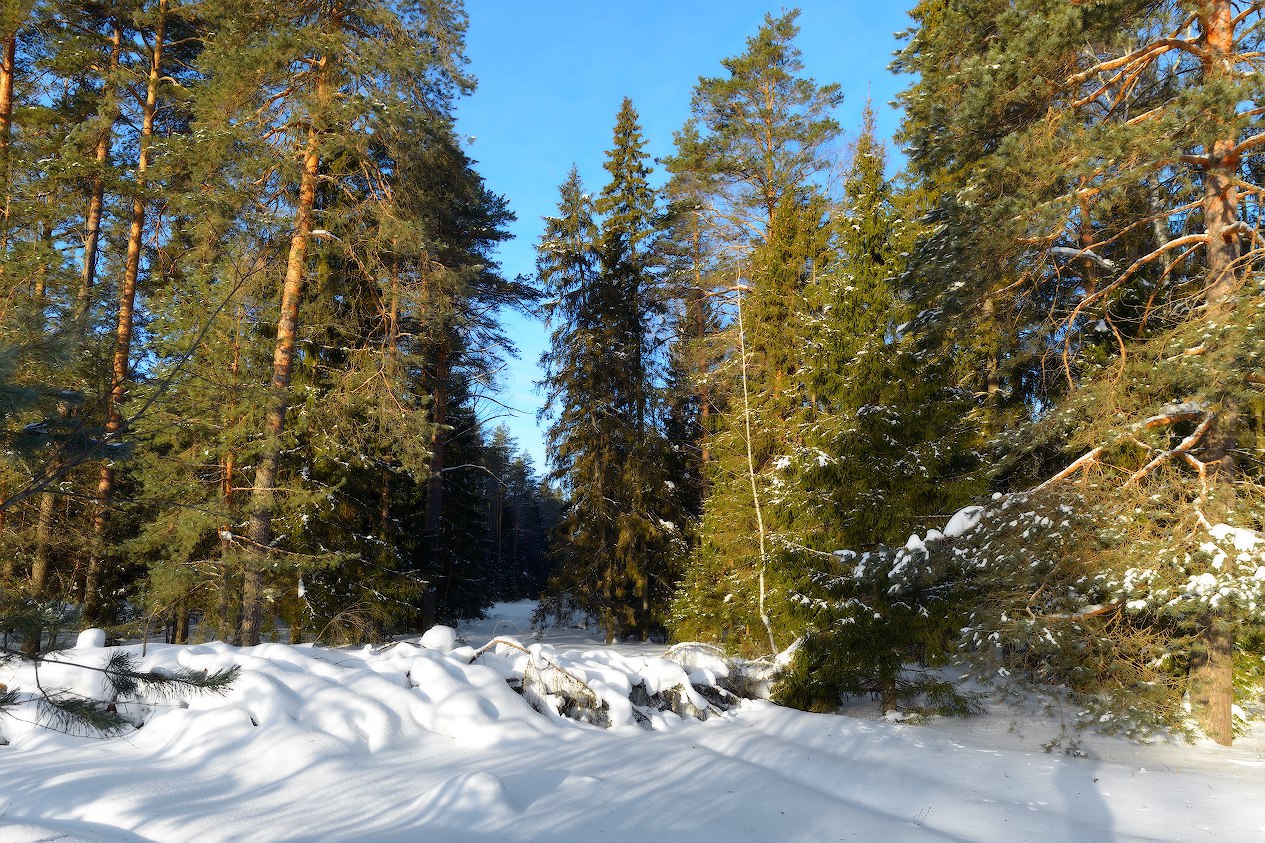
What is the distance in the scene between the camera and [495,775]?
4.99 meters

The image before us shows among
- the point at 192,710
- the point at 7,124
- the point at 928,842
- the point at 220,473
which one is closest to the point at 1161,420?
the point at 928,842

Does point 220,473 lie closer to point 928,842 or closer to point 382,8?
point 382,8

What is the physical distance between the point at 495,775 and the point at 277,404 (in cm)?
644

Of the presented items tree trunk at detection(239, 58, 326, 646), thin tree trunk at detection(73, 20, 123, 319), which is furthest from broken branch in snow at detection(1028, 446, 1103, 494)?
thin tree trunk at detection(73, 20, 123, 319)

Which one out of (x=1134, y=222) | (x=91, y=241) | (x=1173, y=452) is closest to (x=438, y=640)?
(x=1173, y=452)

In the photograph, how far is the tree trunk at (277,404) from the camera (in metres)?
9.32

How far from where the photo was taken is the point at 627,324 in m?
17.5

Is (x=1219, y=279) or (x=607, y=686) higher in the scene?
(x=1219, y=279)

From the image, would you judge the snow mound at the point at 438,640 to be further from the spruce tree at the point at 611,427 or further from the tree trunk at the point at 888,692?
the spruce tree at the point at 611,427

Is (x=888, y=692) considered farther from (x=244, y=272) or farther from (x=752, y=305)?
(x=244, y=272)

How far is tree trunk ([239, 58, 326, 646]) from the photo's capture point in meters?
9.32

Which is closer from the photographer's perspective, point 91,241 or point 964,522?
point 964,522

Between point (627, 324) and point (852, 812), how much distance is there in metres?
13.6

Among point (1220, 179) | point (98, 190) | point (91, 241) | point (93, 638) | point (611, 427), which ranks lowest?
point (93, 638)
